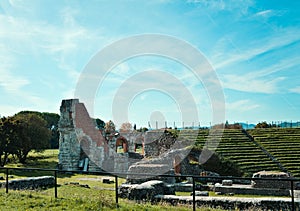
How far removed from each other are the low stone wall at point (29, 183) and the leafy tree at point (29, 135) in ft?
58.8

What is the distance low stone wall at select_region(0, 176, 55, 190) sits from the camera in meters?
13.5

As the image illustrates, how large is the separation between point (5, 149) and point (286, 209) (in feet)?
92.3

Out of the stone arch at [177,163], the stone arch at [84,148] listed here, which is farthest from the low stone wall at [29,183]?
the stone arch at [84,148]

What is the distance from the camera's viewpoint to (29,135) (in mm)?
34438

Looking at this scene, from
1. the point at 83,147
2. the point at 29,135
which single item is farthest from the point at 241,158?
the point at 29,135

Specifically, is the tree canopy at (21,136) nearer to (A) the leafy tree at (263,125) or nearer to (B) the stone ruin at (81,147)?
(B) the stone ruin at (81,147)

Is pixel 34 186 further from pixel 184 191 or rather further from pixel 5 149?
pixel 5 149

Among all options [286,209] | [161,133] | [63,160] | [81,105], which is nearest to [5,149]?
[63,160]

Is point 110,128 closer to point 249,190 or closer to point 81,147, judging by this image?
point 81,147

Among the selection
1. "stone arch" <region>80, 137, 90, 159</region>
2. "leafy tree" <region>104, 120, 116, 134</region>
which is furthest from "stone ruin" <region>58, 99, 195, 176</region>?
"leafy tree" <region>104, 120, 116, 134</region>

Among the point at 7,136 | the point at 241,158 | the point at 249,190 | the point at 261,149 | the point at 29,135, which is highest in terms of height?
the point at 29,135

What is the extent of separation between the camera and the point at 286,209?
31.6ft

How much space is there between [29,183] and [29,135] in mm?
21903

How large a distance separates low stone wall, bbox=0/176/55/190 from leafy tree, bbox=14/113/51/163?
17.9 metres
